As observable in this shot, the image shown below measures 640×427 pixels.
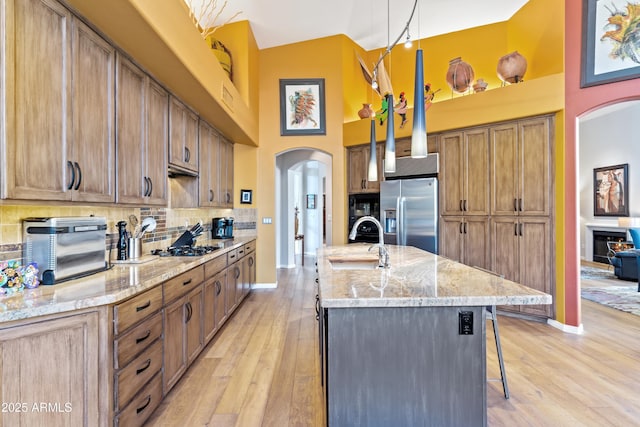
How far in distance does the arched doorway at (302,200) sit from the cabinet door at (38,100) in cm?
405

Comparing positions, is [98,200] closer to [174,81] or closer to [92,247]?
[92,247]

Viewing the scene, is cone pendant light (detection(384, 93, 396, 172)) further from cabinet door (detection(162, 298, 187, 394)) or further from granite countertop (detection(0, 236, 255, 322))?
cabinet door (detection(162, 298, 187, 394))

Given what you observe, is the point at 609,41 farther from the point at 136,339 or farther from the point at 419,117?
the point at 136,339

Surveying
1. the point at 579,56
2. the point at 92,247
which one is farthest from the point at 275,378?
the point at 579,56

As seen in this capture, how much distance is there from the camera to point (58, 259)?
5.78 ft

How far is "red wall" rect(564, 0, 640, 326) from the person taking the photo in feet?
11.5

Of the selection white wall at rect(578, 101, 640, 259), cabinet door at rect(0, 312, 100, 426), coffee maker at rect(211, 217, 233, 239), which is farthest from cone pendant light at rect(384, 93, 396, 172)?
white wall at rect(578, 101, 640, 259)

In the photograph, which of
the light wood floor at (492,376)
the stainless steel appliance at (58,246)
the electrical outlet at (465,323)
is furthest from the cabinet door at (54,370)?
the electrical outlet at (465,323)

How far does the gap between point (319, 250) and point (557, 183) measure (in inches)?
109

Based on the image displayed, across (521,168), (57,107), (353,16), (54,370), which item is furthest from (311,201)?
(54,370)

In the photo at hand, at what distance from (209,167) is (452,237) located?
333 cm

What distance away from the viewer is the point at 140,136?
2.50 metres

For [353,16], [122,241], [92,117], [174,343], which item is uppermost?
[353,16]

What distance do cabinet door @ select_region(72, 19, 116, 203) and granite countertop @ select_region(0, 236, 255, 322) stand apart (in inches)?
18.9
